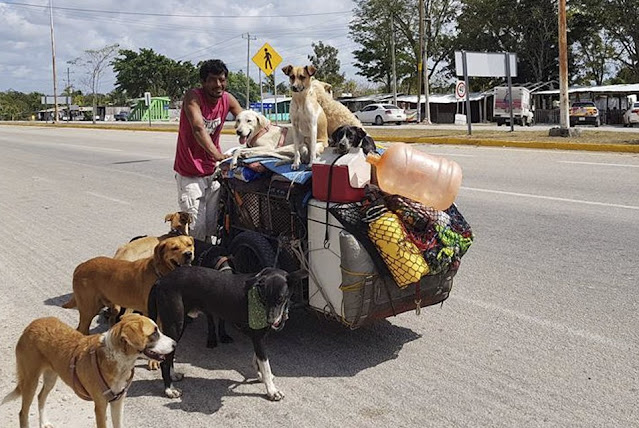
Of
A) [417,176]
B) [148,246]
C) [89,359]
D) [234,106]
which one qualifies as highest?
[234,106]

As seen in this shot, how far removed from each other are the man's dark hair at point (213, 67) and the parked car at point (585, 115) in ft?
109

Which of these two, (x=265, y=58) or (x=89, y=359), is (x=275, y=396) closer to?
(x=89, y=359)

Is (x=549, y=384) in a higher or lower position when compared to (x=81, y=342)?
lower

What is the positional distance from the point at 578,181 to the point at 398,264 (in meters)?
8.08

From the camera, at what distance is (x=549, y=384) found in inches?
150

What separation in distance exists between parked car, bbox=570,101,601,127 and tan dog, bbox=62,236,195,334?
34299mm

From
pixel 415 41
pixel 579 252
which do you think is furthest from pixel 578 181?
pixel 415 41

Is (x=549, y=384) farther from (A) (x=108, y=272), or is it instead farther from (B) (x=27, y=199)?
(B) (x=27, y=199)

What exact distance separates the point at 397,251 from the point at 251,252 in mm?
1210

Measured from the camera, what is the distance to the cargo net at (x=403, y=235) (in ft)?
13.0

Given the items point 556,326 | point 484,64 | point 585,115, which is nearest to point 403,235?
point 556,326

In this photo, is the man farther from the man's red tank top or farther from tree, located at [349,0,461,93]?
tree, located at [349,0,461,93]

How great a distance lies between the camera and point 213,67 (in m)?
5.20

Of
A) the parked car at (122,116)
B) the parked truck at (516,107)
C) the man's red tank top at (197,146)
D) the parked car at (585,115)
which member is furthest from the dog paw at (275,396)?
the parked car at (122,116)
